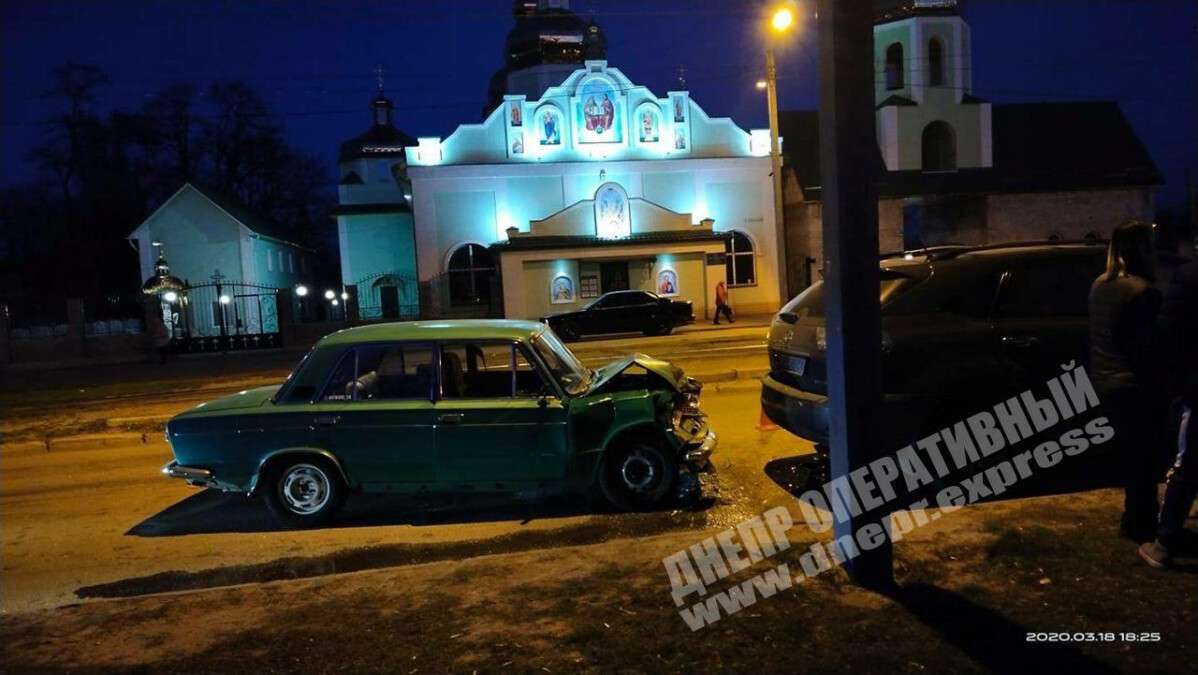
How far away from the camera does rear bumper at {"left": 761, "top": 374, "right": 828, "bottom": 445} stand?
6285 millimetres

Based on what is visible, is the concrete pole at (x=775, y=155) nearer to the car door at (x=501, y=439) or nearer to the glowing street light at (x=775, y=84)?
the glowing street light at (x=775, y=84)

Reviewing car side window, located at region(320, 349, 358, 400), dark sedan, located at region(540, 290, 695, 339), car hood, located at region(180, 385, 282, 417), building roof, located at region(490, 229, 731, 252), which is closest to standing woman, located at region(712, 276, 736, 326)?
building roof, located at region(490, 229, 731, 252)

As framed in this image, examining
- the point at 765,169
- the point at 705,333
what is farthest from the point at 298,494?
the point at 765,169

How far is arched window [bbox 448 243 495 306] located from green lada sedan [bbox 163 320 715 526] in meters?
29.4

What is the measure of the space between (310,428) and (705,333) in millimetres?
21205

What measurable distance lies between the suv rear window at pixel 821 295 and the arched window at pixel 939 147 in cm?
3725

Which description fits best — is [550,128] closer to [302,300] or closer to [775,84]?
[775,84]

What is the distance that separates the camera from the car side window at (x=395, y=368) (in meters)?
6.52

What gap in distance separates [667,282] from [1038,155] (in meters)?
20.8

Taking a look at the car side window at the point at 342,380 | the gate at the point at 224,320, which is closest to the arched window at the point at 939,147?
the gate at the point at 224,320

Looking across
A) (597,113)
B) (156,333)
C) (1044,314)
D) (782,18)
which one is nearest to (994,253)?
(1044,314)

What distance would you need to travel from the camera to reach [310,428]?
20.9ft

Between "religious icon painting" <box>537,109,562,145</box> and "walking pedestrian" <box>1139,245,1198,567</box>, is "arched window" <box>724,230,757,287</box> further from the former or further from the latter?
"walking pedestrian" <box>1139,245,1198,567</box>

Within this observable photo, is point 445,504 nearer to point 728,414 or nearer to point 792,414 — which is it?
point 792,414
